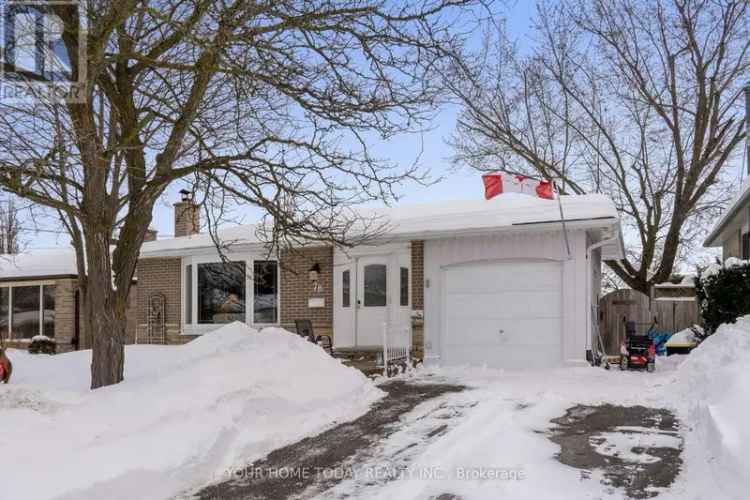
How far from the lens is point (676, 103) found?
21984 millimetres

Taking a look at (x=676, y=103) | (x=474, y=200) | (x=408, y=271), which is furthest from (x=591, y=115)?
(x=408, y=271)

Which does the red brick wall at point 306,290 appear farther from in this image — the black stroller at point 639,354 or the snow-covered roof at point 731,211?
the snow-covered roof at point 731,211

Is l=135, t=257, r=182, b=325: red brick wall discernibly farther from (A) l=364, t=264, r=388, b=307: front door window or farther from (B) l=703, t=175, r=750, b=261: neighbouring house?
(B) l=703, t=175, r=750, b=261: neighbouring house

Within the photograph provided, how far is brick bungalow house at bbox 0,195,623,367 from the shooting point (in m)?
11.6

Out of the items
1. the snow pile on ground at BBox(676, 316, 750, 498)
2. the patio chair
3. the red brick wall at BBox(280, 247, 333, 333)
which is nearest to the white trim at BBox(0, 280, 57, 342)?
the red brick wall at BBox(280, 247, 333, 333)

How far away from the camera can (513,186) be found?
36.5 ft

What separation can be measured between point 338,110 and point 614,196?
18.6m

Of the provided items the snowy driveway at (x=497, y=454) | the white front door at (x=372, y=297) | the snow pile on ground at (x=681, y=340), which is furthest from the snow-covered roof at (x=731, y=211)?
the white front door at (x=372, y=297)

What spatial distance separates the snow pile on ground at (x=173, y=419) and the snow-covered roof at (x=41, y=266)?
10600 millimetres

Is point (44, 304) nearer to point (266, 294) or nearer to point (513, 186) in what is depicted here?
point (266, 294)

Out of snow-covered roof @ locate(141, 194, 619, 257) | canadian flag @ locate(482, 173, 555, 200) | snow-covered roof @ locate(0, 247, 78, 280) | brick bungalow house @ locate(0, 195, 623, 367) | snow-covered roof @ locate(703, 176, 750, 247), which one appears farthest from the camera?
snow-covered roof @ locate(0, 247, 78, 280)

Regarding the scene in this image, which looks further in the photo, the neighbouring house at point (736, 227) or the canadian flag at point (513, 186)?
the neighbouring house at point (736, 227)
